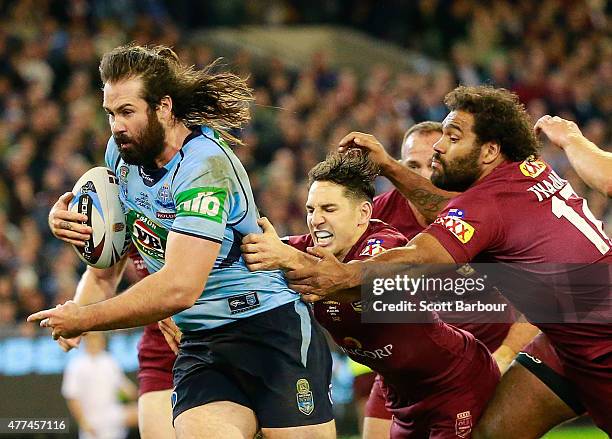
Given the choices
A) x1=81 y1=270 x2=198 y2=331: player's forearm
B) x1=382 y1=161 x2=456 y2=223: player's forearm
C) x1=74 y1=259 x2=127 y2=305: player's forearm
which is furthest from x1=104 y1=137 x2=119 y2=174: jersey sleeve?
x1=382 y1=161 x2=456 y2=223: player's forearm

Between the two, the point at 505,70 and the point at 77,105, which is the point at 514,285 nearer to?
the point at 77,105

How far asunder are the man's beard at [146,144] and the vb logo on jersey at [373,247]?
1062mm

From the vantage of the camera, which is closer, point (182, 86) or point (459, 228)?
point (459, 228)

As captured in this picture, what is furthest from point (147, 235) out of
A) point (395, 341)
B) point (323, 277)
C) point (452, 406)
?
point (452, 406)

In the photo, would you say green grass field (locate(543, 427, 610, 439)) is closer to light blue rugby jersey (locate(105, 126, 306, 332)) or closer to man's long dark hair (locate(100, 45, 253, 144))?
light blue rugby jersey (locate(105, 126, 306, 332))

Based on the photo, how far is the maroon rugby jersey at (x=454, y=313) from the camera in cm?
630

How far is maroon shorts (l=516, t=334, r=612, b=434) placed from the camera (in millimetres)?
5391

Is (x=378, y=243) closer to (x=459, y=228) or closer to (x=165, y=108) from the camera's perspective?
(x=459, y=228)

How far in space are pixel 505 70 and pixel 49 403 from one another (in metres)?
8.67

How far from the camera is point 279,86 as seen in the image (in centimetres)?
1553

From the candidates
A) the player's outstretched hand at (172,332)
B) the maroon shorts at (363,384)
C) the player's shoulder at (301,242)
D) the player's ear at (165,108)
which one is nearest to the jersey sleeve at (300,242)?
the player's shoulder at (301,242)

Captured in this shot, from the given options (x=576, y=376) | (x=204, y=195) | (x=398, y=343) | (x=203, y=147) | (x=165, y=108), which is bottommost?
(x=576, y=376)

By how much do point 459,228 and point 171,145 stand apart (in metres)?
1.34

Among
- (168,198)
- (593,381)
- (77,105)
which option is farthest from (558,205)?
(77,105)
